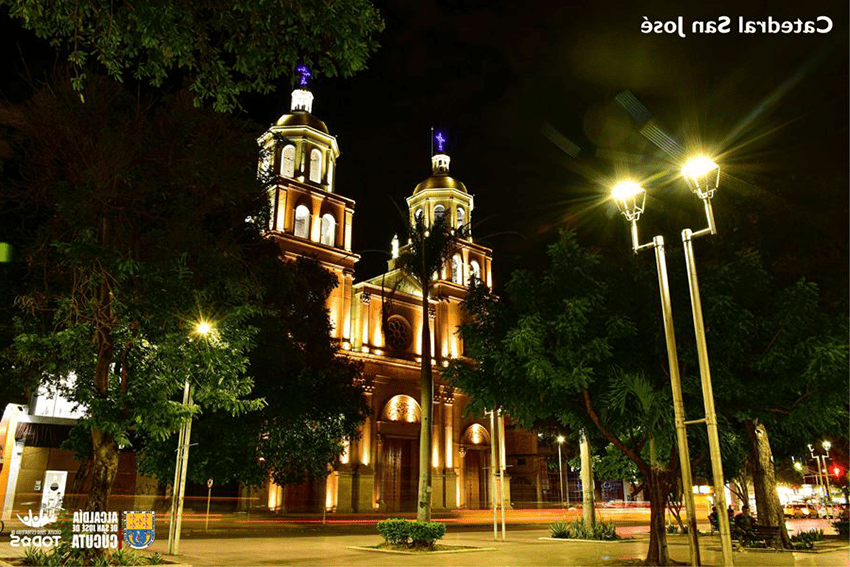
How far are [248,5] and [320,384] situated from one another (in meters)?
20.9

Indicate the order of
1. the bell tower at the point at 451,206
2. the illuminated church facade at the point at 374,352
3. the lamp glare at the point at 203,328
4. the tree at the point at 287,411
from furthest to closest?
1. the bell tower at the point at 451,206
2. the illuminated church facade at the point at 374,352
3. the tree at the point at 287,411
4. the lamp glare at the point at 203,328

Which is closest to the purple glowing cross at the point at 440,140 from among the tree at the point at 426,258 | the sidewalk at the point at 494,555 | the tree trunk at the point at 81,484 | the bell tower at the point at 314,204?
the bell tower at the point at 314,204

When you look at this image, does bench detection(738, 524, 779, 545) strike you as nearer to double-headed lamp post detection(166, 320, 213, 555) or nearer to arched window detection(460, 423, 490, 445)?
double-headed lamp post detection(166, 320, 213, 555)

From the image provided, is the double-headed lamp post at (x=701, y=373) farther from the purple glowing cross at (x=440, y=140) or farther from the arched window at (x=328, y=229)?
the purple glowing cross at (x=440, y=140)

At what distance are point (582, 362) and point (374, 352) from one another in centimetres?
3432

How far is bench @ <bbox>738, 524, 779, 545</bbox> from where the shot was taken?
701 inches

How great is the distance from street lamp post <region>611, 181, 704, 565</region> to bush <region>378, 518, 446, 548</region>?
26.4ft

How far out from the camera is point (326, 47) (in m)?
8.45

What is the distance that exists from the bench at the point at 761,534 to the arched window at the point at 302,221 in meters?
32.0

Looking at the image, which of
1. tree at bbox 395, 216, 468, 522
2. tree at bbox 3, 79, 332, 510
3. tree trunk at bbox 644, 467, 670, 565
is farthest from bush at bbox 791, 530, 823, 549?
tree at bbox 3, 79, 332, 510

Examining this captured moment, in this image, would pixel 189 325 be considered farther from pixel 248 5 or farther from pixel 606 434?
pixel 606 434

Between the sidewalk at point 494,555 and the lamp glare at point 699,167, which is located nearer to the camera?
the lamp glare at point 699,167

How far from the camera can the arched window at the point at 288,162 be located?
44531mm

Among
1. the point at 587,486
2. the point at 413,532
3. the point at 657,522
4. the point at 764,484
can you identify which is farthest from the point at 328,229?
the point at 657,522
